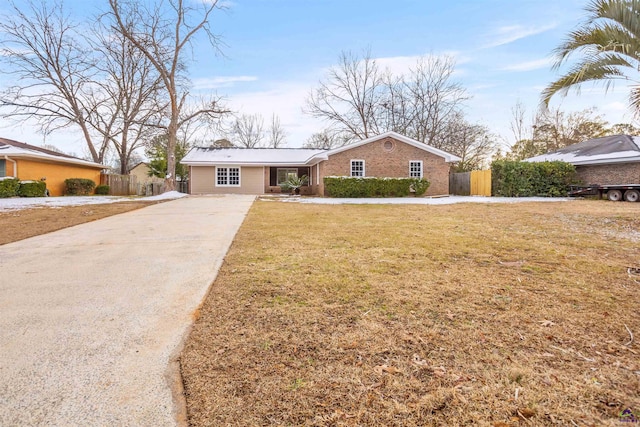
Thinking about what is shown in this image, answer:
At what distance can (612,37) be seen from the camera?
642 cm

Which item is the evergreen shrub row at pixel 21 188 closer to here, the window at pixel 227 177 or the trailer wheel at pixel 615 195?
the window at pixel 227 177

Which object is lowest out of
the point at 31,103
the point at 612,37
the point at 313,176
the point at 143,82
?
the point at 313,176

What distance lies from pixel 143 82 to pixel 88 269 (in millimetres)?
28710

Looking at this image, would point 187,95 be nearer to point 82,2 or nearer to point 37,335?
point 82,2

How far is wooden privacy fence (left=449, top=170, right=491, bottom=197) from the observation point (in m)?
20.6

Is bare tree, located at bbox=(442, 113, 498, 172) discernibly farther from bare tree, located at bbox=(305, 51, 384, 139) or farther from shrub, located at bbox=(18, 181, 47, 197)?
shrub, located at bbox=(18, 181, 47, 197)

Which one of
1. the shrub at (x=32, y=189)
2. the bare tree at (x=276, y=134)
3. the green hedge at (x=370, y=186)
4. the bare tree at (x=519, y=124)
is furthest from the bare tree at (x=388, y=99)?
the shrub at (x=32, y=189)

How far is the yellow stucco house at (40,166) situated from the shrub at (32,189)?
73 centimetres

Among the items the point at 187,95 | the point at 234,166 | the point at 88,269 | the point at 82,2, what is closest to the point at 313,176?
the point at 234,166

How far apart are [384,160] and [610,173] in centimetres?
1229

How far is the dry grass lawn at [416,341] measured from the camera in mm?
1674

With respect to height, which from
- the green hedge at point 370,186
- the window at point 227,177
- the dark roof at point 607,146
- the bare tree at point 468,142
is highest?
the bare tree at point 468,142

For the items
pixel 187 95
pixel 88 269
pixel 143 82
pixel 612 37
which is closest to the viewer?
pixel 88 269

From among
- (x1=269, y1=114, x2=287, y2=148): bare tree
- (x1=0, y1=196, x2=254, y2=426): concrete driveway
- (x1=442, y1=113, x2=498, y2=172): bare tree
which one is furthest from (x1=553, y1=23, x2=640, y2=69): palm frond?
(x1=269, y1=114, x2=287, y2=148): bare tree
